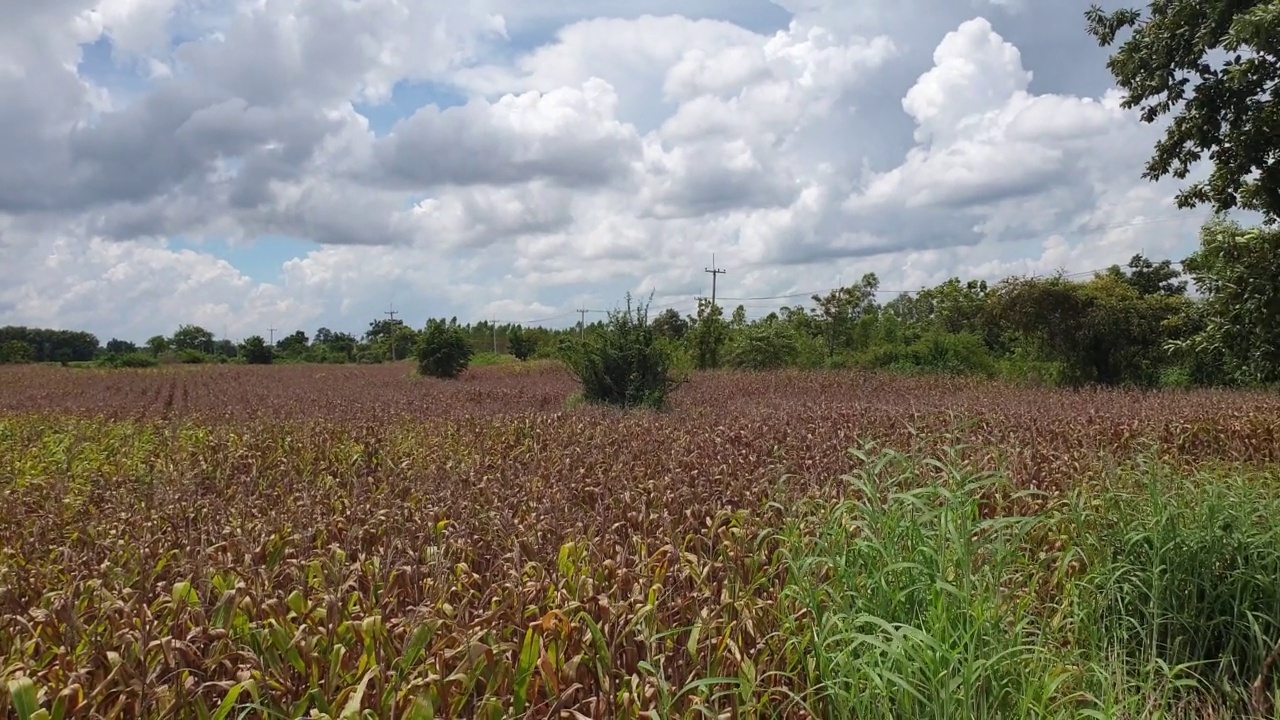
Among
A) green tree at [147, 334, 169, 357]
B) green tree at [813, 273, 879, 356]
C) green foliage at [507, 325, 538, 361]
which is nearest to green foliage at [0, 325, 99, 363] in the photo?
green tree at [147, 334, 169, 357]

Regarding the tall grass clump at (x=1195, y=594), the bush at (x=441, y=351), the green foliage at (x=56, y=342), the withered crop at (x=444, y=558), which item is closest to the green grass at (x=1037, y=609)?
the tall grass clump at (x=1195, y=594)

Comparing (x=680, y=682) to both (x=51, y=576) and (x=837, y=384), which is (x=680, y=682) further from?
(x=837, y=384)

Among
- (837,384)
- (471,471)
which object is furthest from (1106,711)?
(837,384)

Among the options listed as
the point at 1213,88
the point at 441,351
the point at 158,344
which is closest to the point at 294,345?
the point at 158,344

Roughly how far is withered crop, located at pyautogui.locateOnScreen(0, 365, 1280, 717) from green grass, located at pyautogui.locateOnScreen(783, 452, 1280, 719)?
0.25 m

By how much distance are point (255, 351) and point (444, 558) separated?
203 feet

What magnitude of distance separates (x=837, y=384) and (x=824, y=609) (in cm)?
1713

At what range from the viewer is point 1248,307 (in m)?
6.12

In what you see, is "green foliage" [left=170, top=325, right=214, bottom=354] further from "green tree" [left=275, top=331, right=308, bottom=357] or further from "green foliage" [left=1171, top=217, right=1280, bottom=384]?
"green foliage" [left=1171, top=217, right=1280, bottom=384]

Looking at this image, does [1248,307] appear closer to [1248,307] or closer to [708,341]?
[1248,307]

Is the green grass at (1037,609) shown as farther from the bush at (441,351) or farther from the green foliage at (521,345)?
the green foliage at (521,345)

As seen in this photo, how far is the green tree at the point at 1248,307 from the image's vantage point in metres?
5.89

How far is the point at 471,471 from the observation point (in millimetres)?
6754

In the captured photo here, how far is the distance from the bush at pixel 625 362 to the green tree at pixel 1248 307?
324 inches
